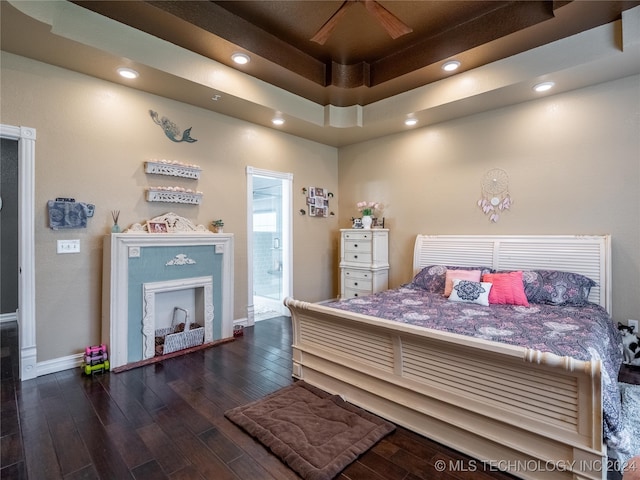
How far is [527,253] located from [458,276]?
82cm

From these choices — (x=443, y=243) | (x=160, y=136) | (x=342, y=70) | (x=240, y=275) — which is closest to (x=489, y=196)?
(x=443, y=243)

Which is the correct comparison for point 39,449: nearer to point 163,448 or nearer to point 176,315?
point 163,448

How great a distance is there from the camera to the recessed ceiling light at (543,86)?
3.22m

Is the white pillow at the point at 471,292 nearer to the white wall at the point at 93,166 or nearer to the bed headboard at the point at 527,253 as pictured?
the bed headboard at the point at 527,253

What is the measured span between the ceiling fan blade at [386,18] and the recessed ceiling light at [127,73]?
86.5 inches

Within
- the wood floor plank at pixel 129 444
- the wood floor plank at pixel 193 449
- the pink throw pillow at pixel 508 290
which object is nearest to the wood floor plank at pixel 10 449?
the wood floor plank at pixel 129 444

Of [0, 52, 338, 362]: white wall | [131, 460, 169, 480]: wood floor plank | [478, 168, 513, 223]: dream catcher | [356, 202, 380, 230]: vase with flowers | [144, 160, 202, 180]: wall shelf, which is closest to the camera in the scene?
[131, 460, 169, 480]: wood floor plank

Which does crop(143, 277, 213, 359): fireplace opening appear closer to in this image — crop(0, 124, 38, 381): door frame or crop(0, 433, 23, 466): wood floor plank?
crop(0, 124, 38, 381): door frame

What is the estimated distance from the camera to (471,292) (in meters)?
3.10

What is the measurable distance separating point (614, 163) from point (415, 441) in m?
3.26

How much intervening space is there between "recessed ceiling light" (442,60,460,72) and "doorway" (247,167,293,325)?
2440 millimetres

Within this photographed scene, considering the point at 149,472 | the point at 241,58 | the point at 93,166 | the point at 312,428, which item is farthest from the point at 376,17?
the point at 149,472

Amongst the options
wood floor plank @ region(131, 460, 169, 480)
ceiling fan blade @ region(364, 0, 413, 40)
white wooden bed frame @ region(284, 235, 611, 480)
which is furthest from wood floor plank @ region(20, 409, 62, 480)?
ceiling fan blade @ region(364, 0, 413, 40)

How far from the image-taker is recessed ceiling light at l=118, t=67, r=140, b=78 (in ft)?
9.82
